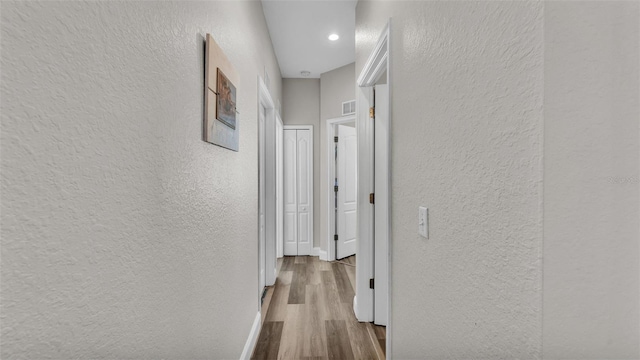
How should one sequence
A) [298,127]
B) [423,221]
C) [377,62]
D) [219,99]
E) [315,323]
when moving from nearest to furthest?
[423,221] → [219,99] → [377,62] → [315,323] → [298,127]

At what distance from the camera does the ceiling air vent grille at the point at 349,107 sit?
12.6 feet

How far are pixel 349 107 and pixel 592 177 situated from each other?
3.52 metres

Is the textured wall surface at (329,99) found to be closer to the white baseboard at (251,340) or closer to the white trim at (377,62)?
the white trim at (377,62)

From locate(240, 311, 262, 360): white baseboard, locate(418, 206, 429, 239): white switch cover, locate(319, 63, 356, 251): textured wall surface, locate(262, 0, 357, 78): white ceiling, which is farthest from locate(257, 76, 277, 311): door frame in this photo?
locate(418, 206, 429, 239): white switch cover

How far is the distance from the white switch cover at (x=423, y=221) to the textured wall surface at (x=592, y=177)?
0.53m

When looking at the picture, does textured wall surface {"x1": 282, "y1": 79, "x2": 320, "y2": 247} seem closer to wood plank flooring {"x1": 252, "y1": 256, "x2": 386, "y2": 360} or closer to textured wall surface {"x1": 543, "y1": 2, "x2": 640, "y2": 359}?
wood plank flooring {"x1": 252, "y1": 256, "x2": 386, "y2": 360}

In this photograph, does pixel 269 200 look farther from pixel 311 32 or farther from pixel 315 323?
pixel 311 32

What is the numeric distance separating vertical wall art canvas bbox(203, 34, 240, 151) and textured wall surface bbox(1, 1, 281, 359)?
4cm

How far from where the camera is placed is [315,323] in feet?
7.80

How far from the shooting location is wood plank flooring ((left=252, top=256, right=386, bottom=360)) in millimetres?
2000

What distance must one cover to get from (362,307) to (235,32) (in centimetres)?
226

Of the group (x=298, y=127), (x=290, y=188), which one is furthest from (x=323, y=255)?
(x=298, y=127)

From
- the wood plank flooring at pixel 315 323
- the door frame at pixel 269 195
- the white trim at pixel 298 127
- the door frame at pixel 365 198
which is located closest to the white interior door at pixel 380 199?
the door frame at pixel 365 198

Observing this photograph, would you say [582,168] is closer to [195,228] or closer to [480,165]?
[480,165]
